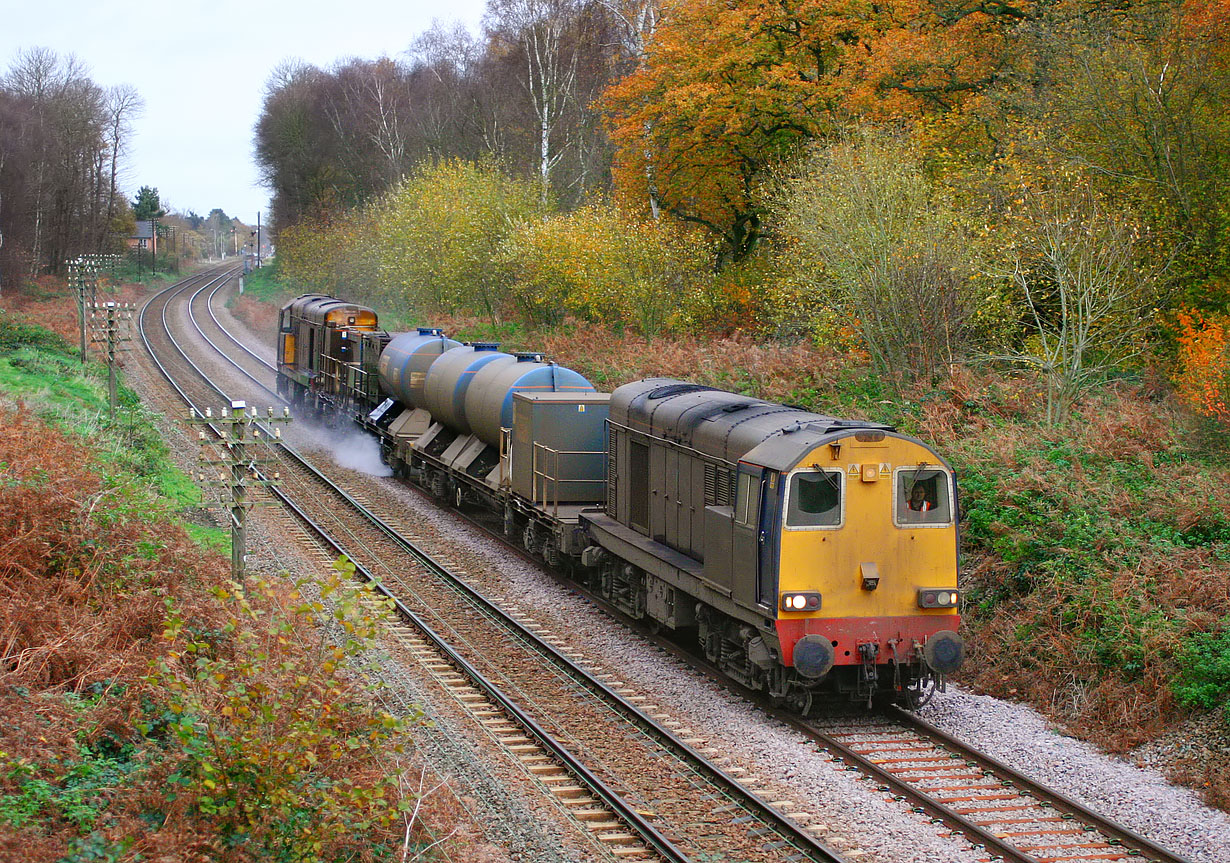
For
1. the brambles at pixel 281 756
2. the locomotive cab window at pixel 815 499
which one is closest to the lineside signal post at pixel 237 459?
the brambles at pixel 281 756

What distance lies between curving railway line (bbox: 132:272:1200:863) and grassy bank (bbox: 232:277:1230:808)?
6.10 feet

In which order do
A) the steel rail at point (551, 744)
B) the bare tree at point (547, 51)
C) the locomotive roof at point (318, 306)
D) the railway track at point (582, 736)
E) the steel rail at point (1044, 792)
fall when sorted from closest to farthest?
the steel rail at point (1044, 792) → the steel rail at point (551, 744) → the railway track at point (582, 736) → the locomotive roof at point (318, 306) → the bare tree at point (547, 51)

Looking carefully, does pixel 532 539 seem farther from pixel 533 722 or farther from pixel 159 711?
pixel 159 711

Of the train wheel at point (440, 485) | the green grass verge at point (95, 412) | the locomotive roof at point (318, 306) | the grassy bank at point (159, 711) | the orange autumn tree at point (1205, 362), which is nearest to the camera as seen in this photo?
the grassy bank at point (159, 711)

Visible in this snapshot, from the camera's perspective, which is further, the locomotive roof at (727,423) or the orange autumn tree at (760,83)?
the orange autumn tree at (760,83)

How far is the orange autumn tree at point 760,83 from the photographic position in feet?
101

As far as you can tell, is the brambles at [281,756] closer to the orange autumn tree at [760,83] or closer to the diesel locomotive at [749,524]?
the diesel locomotive at [749,524]

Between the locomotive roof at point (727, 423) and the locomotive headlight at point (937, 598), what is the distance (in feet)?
5.75

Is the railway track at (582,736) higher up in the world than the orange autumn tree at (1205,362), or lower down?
lower down

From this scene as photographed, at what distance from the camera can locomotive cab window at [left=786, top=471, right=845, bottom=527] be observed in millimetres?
12242

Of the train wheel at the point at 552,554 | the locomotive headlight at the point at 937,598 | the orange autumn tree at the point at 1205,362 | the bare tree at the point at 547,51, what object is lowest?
the train wheel at the point at 552,554

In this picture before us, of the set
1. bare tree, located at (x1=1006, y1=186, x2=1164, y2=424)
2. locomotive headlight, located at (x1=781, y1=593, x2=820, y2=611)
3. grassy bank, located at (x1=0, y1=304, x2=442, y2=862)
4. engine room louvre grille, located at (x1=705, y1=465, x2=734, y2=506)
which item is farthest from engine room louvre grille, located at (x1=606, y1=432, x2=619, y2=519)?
bare tree, located at (x1=1006, y1=186, x2=1164, y2=424)

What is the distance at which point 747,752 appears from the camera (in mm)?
11836

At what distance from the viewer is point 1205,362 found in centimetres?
1709
